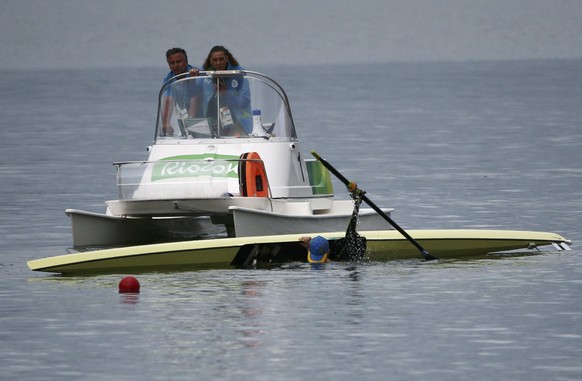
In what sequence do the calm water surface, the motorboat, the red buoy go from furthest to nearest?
the motorboat → the red buoy → the calm water surface

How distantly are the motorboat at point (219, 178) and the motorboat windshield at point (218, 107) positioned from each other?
0.01 meters

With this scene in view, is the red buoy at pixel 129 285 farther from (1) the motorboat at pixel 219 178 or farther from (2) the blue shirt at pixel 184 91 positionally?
(2) the blue shirt at pixel 184 91

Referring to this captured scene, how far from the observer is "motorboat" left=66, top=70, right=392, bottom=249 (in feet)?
71.8

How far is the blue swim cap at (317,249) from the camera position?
20641mm

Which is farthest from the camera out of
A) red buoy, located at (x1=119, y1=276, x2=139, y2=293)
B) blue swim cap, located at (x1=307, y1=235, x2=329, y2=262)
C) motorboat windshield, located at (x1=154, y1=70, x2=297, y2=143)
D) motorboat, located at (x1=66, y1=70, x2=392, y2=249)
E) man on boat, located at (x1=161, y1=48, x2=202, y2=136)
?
man on boat, located at (x1=161, y1=48, x2=202, y2=136)

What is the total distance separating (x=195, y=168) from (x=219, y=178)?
0.35 metres

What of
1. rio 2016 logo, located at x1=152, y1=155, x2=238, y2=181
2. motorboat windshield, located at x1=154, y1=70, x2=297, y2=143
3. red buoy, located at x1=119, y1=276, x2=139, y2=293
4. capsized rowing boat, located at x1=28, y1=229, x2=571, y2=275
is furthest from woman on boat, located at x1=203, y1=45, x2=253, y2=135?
red buoy, located at x1=119, y1=276, x2=139, y2=293

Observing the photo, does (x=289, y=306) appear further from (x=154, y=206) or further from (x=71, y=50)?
(x=71, y=50)

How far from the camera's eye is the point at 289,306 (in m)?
18.0

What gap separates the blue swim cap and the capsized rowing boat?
156 millimetres

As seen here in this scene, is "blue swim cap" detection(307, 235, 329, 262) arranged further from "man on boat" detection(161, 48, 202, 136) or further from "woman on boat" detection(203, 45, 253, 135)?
"man on boat" detection(161, 48, 202, 136)

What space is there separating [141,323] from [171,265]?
3.51 m

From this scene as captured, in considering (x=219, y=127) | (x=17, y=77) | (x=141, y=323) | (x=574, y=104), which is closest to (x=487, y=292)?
(x=141, y=323)

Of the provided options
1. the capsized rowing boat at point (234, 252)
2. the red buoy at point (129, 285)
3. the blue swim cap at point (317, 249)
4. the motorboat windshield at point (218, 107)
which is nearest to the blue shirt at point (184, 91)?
the motorboat windshield at point (218, 107)
